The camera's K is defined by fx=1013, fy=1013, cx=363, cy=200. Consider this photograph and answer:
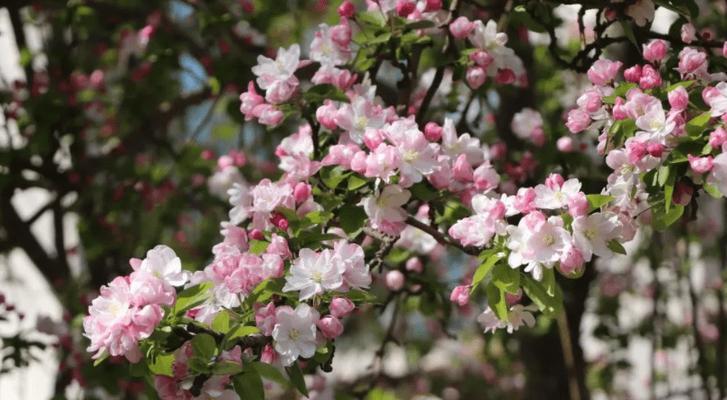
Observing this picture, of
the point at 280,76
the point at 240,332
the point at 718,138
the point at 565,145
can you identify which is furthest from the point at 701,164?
the point at 565,145

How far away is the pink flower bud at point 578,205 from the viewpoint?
4.33 feet

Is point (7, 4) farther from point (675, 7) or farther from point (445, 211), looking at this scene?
point (675, 7)

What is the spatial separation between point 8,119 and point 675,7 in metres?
1.84

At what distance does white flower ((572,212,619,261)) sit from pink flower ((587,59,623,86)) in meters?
0.29

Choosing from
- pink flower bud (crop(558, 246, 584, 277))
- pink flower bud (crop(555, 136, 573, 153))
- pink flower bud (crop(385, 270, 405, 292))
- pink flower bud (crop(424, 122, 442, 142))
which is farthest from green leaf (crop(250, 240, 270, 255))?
pink flower bud (crop(555, 136, 573, 153))

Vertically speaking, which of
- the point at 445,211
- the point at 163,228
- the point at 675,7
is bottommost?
the point at 163,228

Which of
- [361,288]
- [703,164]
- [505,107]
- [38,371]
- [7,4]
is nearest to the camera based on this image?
[703,164]

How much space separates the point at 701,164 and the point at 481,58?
59cm

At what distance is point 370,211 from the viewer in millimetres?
1513

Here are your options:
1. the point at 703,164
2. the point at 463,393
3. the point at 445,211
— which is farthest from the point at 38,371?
the point at 703,164

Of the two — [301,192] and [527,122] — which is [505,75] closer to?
[527,122]

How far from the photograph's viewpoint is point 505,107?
2871mm

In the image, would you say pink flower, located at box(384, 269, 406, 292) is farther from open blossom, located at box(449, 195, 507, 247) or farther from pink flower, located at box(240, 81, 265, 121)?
open blossom, located at box(449, 195, 507, 247)

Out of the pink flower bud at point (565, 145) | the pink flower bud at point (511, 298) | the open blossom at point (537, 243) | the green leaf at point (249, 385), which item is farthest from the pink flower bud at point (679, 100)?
the pink flower bud at point (565, 145)
